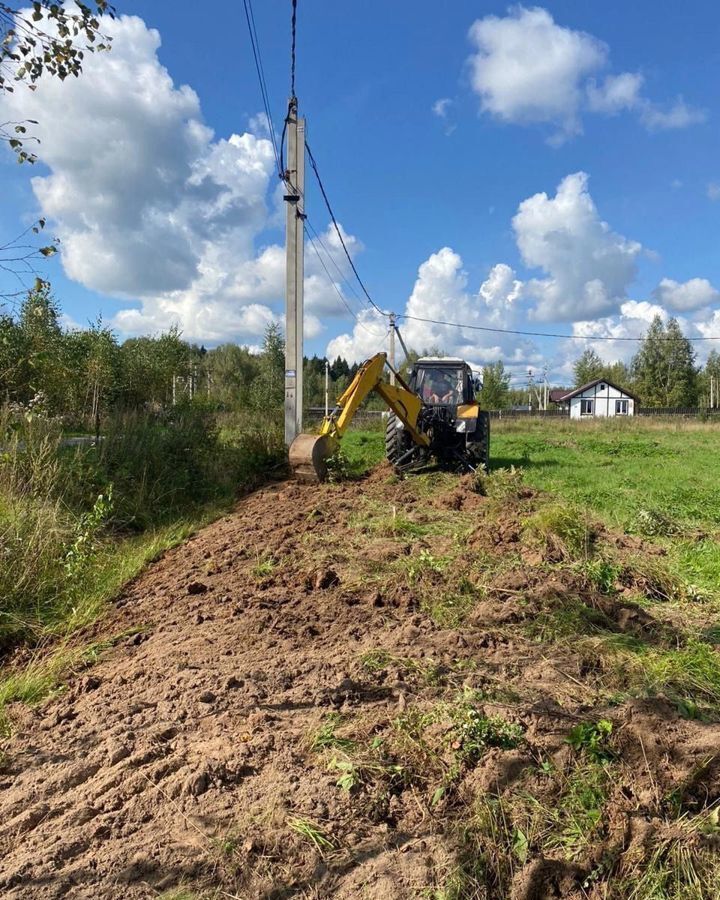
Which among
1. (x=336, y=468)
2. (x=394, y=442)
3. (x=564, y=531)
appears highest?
(x=394, y=442)

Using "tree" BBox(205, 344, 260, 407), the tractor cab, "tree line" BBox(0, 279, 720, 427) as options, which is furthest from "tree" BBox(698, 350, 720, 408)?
the tractor cab

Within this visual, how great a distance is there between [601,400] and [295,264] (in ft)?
200

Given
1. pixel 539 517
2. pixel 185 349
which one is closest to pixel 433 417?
pixel 539 517

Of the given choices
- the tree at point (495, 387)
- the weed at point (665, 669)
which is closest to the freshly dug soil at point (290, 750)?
the weed at point (665, 669)

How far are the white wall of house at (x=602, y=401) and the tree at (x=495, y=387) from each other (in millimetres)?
7569

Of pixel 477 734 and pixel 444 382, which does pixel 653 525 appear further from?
pixel 444 382

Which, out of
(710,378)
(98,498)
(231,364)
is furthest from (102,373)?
(710,378)

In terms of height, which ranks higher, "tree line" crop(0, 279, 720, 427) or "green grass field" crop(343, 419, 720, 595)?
"tree line" crop(0, 279, 720, 427)

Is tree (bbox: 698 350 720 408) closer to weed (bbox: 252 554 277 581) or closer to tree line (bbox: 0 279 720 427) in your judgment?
tree line (bbox: 0 279 720 427)

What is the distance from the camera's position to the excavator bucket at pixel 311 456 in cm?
1016

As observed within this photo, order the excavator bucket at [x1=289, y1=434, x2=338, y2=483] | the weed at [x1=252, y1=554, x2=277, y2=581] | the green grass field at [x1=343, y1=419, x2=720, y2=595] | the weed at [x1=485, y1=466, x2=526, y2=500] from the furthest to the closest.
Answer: the excavator bucket at [x1=289, y1=434, x2=338, y2=483] < the weed at [x1=485, y1=466, x2=526, y2=500] < the green grass field at [x1=343, y1=419, x2=720, y2=595] < the weed at [x1=252, y1=554, x2=277, y2=581]

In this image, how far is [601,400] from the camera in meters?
67.3

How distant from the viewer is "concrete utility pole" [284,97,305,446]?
506 inches

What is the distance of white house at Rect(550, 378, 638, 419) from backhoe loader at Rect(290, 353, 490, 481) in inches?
2197
